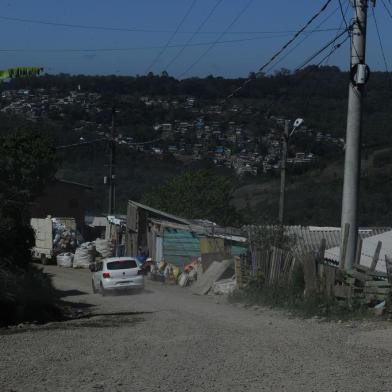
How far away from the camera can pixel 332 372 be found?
11094 millimetres

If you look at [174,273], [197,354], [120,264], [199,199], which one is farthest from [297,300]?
[199,199]

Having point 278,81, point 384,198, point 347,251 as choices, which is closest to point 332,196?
point 384,198

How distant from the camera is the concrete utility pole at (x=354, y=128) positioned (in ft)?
65.5

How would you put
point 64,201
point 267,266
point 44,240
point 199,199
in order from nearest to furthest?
point 267,266 < point 44,240 < point 199,199 < point 64,201

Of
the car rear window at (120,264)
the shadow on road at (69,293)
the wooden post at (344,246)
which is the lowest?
the shadow on road at (69,293)

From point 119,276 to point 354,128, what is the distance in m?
13.0

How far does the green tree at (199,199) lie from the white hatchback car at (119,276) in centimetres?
2737

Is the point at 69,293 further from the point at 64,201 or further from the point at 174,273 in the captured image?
the point at 64,201

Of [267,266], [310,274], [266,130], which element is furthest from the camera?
[266,130]

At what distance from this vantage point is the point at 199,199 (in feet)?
195

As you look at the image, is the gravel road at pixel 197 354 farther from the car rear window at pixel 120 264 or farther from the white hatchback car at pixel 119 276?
the car rear window at pixel 120 264

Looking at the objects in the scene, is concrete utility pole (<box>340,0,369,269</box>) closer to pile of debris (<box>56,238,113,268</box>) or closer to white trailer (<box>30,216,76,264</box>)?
pile of debris (<box>56,238,113,268</box>)

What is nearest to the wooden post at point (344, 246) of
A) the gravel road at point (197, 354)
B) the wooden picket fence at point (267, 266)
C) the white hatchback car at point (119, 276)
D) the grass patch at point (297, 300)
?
the grass patch at point (297, 300)

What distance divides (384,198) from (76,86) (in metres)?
67.4
